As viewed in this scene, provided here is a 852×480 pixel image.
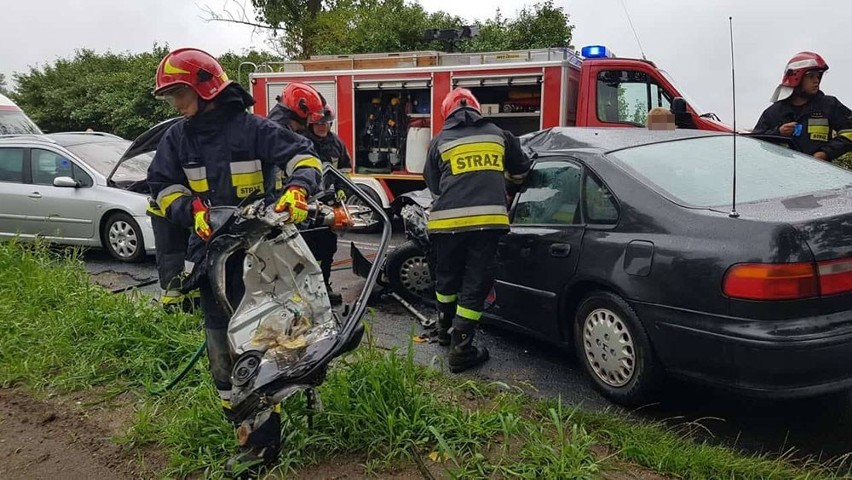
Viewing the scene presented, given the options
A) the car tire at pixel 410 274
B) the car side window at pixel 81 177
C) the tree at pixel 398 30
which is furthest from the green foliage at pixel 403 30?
the car tire at pixel 410 274

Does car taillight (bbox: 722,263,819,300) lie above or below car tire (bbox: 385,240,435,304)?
above

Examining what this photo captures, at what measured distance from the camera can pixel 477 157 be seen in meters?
4.23

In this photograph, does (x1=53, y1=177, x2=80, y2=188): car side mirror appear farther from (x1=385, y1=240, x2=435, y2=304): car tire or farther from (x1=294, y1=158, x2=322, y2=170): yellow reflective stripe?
(x1=294, y1=158, x2=322, y2=170): yellow reflective stripe

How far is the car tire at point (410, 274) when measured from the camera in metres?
5.56

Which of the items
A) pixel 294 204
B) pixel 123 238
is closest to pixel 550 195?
pixel 294 204

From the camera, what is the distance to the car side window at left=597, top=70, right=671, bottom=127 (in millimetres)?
8508

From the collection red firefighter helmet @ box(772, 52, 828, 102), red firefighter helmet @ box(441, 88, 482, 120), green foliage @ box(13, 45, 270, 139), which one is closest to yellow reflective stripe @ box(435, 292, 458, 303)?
red firefighter helmet @ box(441, 88, 482, 120)

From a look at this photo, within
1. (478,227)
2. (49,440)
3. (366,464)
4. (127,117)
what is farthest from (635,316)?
(127,117)

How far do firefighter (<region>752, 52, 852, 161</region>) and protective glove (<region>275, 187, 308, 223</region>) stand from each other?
4626mm

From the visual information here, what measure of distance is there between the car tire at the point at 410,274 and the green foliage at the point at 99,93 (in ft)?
54.4

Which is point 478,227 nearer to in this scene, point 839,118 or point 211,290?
point 211,290

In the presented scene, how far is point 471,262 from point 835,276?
2027 millimetres

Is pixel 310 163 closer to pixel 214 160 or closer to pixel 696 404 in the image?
pixel 214 160

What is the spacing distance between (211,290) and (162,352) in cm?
166
